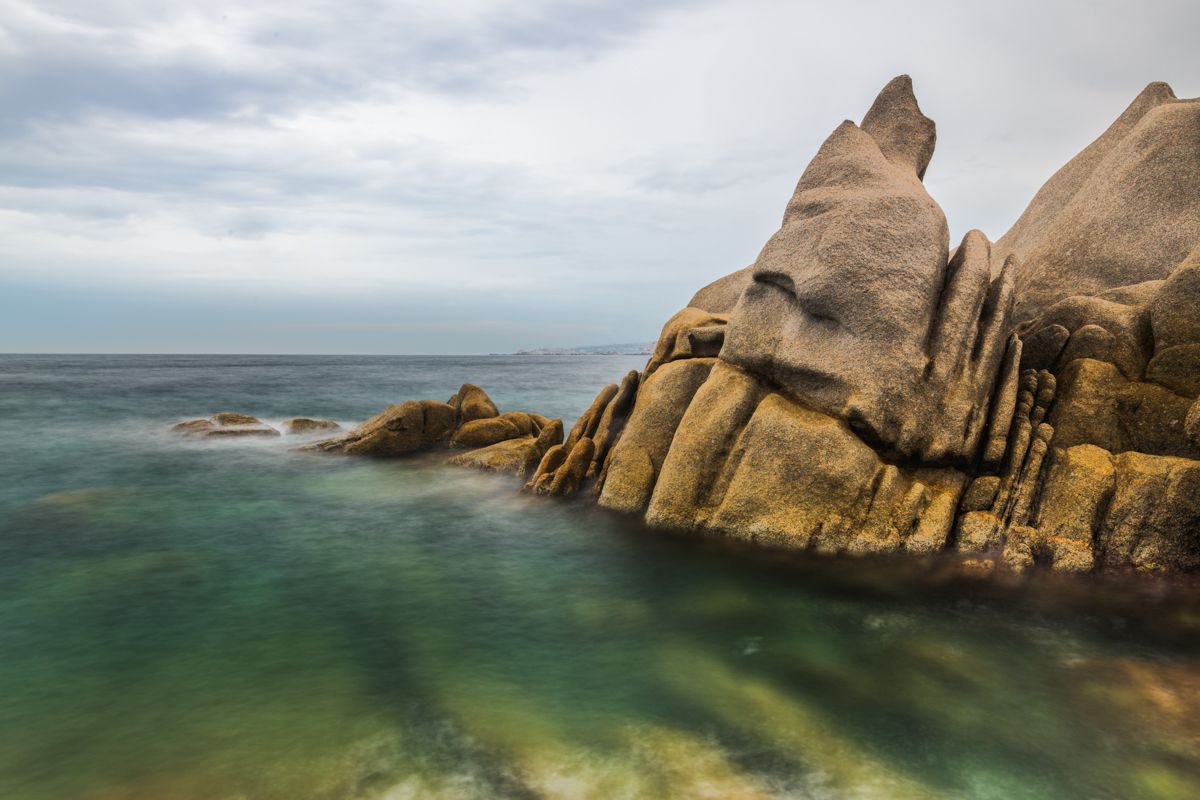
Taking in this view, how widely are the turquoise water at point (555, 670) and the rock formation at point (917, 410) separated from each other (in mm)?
1141

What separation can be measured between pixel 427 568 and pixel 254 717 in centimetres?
595

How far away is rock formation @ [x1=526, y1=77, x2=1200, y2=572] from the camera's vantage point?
42.6 ft

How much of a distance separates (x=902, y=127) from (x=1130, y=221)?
6.69m

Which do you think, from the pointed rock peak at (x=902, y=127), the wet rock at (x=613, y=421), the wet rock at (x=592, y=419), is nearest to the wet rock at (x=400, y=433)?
the wet rock at (x=592, y=419)

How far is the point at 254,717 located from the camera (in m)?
8.64

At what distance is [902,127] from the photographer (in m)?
19.9

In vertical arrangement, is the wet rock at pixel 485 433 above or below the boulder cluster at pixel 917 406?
below

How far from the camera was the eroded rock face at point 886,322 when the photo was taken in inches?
554

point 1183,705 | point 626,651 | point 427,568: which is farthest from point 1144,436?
point 427,568

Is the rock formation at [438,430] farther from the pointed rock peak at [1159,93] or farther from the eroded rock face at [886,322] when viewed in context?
the pointed rock peak at [1159,93]

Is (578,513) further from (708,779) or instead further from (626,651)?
(708,779)

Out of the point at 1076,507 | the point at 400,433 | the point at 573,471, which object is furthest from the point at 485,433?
the point at 1076,507

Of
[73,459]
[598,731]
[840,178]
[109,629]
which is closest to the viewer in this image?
[598,731]

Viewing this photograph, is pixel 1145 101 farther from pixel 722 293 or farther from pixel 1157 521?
pixel 1157 521
